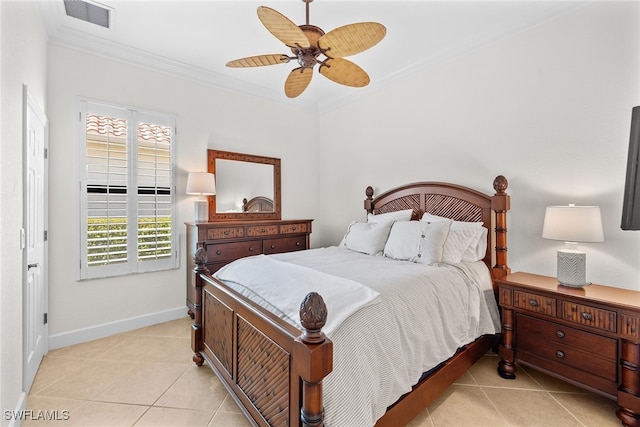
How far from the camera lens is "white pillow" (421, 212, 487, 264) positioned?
2.51 m

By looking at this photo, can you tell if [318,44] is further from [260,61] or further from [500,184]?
[500,184]

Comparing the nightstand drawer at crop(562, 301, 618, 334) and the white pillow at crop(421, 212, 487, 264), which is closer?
the nightstand drawer at crop(562, 301, 618, 334)

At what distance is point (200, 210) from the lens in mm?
3316

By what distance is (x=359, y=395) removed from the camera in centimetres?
124

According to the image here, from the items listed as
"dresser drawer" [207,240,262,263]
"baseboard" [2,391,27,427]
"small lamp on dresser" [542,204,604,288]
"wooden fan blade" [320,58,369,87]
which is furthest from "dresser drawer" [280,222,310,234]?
"small lamp on dresser" [542,204,604,288]

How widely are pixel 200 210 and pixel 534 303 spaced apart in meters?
3.25

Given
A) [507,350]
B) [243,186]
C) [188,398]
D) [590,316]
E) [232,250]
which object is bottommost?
[188,398]

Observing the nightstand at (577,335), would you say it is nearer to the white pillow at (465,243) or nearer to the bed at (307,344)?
the bed at (307,344)

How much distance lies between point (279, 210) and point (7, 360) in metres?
3.13

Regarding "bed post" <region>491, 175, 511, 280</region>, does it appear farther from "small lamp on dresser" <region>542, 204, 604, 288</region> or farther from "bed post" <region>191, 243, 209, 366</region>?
"bed post" <region>191, 243, 209, 366</region>

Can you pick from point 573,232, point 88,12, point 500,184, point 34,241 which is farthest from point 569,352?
point 88,12

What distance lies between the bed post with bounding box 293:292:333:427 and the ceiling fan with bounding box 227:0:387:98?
154cm

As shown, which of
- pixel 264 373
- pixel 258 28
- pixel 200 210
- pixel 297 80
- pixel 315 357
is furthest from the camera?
pixel 200 210

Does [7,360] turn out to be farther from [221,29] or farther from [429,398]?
[221,29]
